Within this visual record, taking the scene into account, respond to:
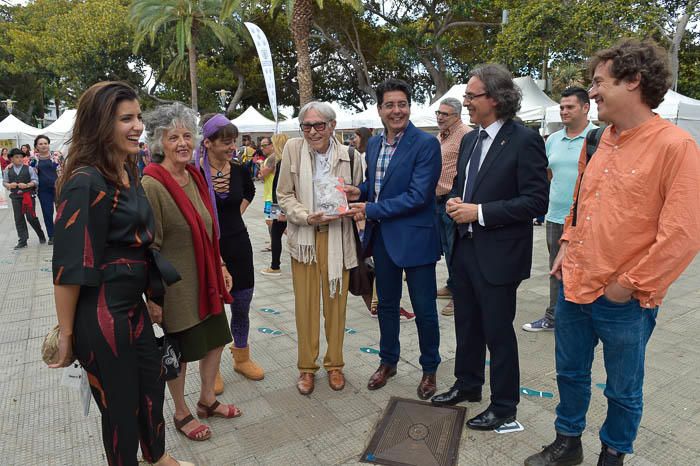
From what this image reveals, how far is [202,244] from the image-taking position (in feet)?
8.25

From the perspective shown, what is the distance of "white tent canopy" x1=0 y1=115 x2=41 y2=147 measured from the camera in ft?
73.7

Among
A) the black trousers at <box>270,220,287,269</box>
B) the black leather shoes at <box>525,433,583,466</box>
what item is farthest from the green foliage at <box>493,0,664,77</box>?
the black leather shoes at <box>525,433,583,466</box>

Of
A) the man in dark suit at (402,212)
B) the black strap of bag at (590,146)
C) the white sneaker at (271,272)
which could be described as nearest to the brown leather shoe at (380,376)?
the man in dark suit at (402,212)

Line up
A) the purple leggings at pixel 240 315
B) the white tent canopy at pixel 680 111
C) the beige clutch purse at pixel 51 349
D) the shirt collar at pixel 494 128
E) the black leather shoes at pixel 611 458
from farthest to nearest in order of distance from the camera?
1. the white tent canopy at pixel 680 111
2. the purple leggings at pixel 240 315
3. the shirt collar at pixel 494 128
4. the black leather shoes at pixel 611 458
5. the beige clutch purse at pixel 51 349

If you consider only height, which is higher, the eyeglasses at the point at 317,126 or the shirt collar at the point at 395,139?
the eyeglasses at the point at 317,126

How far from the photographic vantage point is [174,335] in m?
2.55

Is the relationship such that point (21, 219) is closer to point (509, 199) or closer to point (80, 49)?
point (509, 199)

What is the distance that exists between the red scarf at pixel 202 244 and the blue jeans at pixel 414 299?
1.05 m

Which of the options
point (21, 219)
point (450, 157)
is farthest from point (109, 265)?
point (21, 219)

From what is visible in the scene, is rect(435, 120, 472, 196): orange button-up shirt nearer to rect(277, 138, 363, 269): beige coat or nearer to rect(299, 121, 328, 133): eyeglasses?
rect(277, 138, 363, 269): beige coat

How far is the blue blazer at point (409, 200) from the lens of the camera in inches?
116

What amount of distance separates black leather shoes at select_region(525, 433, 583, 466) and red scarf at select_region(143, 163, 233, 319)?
187 cm

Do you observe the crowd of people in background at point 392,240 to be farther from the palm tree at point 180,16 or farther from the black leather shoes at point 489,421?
the palm tree at point 180,16

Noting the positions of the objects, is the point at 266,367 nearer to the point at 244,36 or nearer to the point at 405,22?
the point at 405,22
